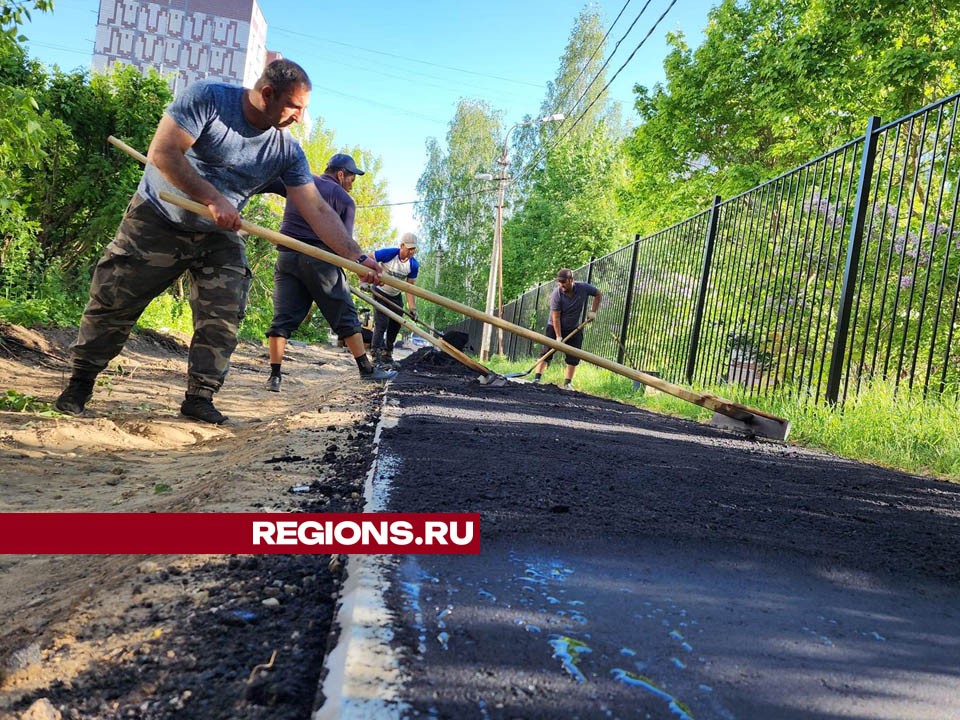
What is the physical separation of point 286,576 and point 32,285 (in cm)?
701

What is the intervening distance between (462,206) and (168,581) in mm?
43747

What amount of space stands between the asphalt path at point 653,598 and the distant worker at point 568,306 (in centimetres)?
696

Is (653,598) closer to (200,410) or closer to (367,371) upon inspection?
(200,410)

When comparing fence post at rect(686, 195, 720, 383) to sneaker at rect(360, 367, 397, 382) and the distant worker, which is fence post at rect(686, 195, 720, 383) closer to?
the distant worker

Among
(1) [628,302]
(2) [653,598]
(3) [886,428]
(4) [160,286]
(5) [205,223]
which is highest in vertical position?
(1) [628,302]

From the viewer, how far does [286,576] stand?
1.58 m

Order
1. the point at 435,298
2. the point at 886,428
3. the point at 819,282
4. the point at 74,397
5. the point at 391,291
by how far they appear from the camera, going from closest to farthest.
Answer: the point at 435,298 < the point at 886,428 < the point at 74,397 < the point at 819,282 < the point at 391,291

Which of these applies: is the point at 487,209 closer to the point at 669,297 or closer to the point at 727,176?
the point at 727,176

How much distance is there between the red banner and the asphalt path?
0.29 ft

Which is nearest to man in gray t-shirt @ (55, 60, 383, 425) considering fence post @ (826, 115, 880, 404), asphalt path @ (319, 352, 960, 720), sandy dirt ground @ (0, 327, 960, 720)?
sandy dirt ground @ (0, 327, 960, 720)

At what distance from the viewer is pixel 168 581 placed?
1604 millimetres

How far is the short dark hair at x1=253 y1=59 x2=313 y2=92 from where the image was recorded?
3564 millimetres

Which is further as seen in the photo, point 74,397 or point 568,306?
point 568,306

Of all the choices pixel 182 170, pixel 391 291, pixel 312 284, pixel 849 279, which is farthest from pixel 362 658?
pixel 391 291
